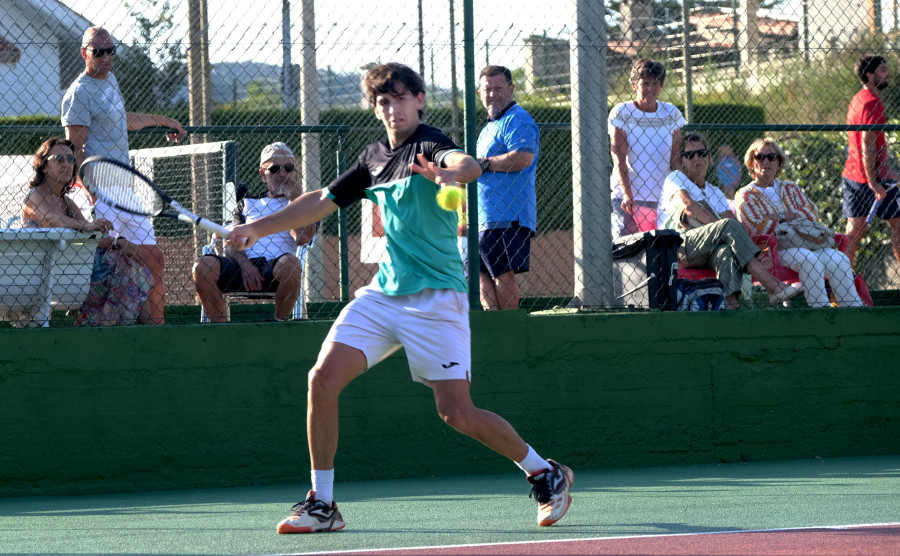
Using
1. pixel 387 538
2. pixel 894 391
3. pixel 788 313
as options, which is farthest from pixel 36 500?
pixel 894 391

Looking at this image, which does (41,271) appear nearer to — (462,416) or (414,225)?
(414,225)

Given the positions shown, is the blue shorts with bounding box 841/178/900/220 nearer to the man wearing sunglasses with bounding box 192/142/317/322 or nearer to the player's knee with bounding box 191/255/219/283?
the man wearing sunglasses with bounding box 192/142/317/322

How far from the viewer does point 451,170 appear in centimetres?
416

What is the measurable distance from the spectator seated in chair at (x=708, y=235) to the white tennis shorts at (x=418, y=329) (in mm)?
2825

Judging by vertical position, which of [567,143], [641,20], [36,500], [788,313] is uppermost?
[641,20]

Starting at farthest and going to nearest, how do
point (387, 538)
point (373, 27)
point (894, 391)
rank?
point (894, 391) < point (373, 27) < point (387, 538)

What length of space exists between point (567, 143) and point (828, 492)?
4329 mm

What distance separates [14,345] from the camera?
611 centimetres

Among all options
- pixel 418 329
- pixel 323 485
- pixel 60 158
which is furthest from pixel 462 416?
pixel 60 158

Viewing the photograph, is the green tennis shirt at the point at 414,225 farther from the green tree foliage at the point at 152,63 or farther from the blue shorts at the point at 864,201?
the blue shorts at the point at 864,201

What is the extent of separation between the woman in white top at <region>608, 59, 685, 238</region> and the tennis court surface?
1807 mm

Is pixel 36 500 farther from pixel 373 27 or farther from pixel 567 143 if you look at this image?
pixel 567 143

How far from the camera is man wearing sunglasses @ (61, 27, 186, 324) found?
6.64 metres

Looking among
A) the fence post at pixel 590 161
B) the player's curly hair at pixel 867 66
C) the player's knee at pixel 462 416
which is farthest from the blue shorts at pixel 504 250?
the player's curly hair at pixel 867 66
